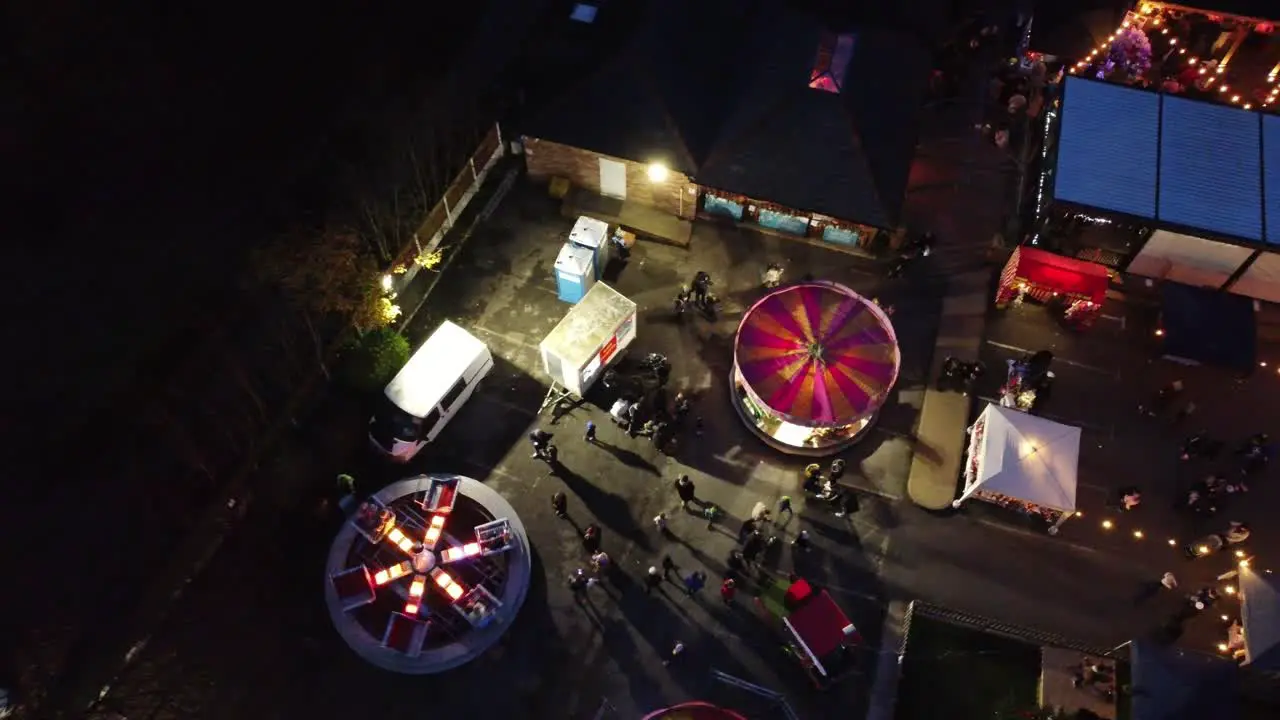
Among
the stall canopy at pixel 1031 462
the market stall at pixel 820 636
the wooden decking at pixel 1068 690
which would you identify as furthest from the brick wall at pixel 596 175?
the wooden decking at pixel 1068 690

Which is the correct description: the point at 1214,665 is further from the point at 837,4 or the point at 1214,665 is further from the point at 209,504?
the point at 209,504

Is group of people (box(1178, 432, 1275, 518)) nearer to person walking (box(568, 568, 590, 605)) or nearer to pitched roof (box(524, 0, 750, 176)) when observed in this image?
pitched roof (box(524, 0, 750, 176))

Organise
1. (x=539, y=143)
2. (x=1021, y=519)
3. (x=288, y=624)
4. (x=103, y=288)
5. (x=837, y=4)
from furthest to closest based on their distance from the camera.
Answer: (x=837, y=4)
(x=539, y=143)
(x=103, y=288)
(x=1021, y=519)
(x=288, y=624)

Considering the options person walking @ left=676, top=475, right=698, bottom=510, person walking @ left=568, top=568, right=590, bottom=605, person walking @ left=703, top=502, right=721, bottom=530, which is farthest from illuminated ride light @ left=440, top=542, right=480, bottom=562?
person walking @ left=703, top=502, right=721, bottom=530

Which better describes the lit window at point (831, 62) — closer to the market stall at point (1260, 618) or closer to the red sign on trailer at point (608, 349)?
the red sign on trailer at point (608, 349)

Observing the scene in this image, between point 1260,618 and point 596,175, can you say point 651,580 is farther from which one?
point 1260,618

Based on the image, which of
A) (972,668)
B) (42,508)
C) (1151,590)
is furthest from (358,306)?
(1151,590)

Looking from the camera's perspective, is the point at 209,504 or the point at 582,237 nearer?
the point at 209,504
